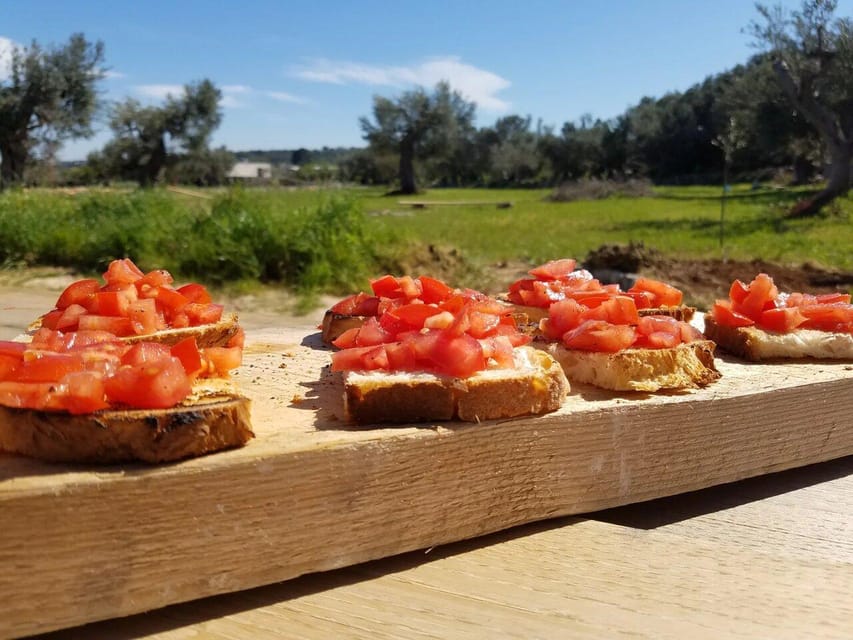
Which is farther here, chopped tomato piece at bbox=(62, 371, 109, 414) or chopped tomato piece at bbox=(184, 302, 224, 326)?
chopped tomato piece at bbox=(184, 302, 224, 326)

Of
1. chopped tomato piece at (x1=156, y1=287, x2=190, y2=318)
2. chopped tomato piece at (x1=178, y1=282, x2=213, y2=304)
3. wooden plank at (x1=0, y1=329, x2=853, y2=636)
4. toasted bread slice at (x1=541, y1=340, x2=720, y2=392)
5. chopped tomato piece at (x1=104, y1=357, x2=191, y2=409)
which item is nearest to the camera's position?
wooden plank at (x1=0, y1=329, x2=853, y2=636)

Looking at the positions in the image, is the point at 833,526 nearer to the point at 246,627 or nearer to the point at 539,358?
the point at 539,358

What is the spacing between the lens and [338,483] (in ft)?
4.73

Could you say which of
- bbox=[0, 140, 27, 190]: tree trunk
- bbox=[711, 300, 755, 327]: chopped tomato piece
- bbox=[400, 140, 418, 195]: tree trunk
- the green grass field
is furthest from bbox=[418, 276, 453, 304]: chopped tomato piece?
bbox=[400, 140, 418, 195]: tree trunk

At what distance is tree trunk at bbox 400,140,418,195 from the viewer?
44.9 metres

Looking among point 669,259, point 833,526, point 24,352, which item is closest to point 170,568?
point 24,352

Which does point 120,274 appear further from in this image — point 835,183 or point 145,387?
point 835,183

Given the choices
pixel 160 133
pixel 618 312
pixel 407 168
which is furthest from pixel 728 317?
pixel 407 168

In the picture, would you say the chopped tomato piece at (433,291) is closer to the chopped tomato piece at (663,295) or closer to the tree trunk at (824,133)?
the chopped tomato piece at (663,295)

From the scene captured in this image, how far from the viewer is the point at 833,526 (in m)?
1.79

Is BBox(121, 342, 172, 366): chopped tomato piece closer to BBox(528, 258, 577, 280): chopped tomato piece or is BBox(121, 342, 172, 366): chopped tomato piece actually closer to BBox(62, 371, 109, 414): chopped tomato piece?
BBox(62, 371, 109, 414): chopped tomato piece

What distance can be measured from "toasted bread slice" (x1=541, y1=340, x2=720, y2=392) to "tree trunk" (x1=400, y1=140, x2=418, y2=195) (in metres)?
43.7

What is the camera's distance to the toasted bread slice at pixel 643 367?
190cm

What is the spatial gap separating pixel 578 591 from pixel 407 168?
44.5 meters
